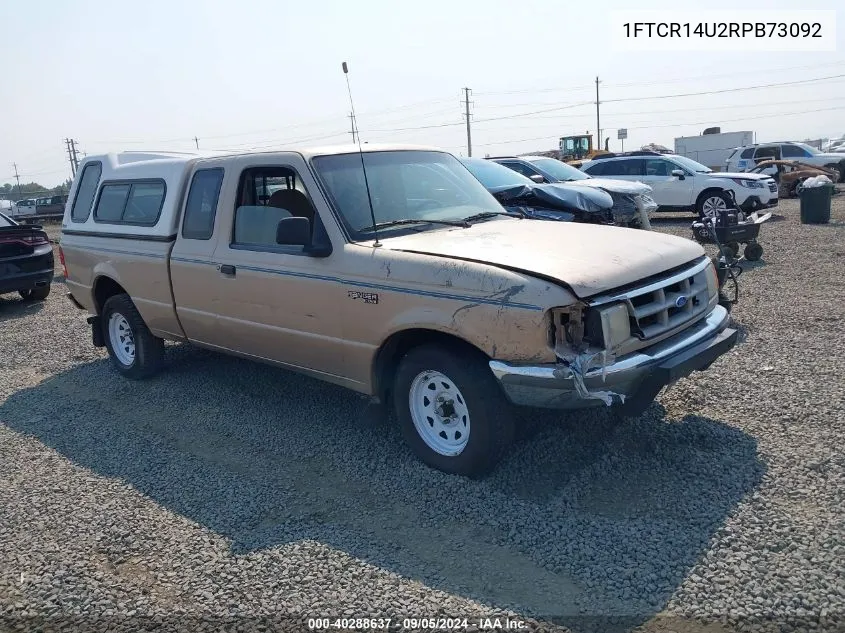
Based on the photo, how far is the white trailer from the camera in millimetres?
43062

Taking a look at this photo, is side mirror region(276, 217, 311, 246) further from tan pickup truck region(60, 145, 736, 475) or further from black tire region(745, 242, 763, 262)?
black tire region(745, 242, 763, 262)

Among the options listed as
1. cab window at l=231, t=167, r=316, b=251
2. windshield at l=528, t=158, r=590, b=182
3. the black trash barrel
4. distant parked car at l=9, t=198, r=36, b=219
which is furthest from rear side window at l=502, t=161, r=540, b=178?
distant parked car at l=9, t=198, r=36, b=219

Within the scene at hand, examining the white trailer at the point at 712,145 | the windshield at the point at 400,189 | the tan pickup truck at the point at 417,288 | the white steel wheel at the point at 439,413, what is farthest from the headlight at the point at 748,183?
the white trailer at the point at 712,145

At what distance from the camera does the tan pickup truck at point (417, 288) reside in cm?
372

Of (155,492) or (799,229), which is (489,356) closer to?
(155,492)

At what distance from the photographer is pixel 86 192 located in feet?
23.9

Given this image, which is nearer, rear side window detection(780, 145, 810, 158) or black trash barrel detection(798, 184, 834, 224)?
black trash barrel detection(798, 184, 834, 224)

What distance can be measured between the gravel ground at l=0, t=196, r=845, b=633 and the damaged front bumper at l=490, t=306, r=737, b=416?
59 centimetres

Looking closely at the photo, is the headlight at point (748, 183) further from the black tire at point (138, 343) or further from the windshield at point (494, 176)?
the black tire at point (138, 343)

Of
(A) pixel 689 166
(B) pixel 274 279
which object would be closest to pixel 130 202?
(B) pixel 274 279

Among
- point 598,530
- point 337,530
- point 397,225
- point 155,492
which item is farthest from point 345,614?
point 397,225

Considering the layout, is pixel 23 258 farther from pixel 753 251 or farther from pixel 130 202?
pixel 753 251

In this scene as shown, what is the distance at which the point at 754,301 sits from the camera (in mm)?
8180

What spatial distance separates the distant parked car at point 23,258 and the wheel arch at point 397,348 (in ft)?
27.4
